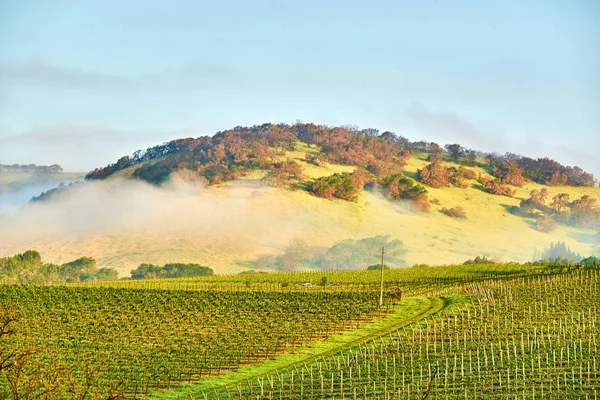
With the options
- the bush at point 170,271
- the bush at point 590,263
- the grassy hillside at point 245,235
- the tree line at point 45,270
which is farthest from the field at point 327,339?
the grassy hillside at point 245,235

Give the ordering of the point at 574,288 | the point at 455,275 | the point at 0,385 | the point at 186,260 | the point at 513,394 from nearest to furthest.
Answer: the point at 513,394 → the point at 0,385 → the point at 574,288 → the point at 455,275 → the point at 186,260

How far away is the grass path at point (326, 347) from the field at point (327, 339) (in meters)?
0.12

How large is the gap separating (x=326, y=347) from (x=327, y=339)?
3068 mm

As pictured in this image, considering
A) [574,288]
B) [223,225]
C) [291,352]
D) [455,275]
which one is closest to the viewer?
[291,352]

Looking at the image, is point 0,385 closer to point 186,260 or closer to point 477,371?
point 477,371

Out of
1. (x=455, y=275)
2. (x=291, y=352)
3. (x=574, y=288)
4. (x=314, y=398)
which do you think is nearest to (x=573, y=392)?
(x=314, y=398)

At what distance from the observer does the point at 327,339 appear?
6006 cm

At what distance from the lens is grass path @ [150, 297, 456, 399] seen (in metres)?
45.7

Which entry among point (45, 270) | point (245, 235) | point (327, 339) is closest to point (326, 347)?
point (327, 339)

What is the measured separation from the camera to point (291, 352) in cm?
5553

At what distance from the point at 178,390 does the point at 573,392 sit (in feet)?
70.3

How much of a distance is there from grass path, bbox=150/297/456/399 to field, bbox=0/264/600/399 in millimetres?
123

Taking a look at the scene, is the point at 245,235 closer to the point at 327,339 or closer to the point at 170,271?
the point at 170,271

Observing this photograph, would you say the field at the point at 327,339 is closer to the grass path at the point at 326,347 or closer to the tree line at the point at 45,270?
the grass path at the point at 326,347
